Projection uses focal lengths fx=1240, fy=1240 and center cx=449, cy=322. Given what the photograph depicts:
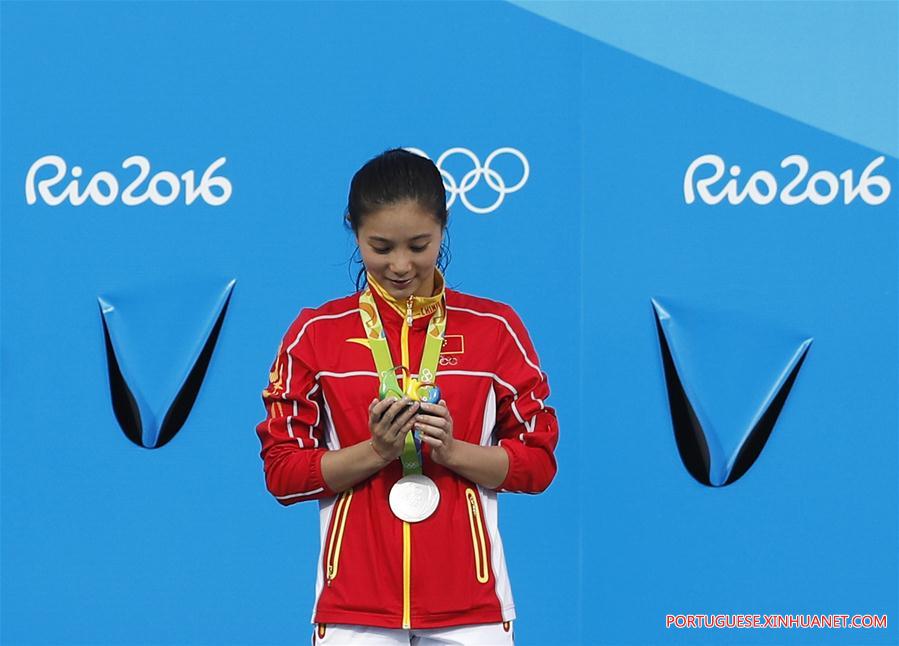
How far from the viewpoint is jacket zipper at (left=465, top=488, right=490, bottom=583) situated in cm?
206

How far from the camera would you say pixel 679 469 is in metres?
3.65

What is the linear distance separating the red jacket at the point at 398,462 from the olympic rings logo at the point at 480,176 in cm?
153

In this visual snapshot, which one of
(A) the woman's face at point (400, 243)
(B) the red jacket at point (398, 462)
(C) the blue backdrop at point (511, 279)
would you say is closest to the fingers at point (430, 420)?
(B) the red jacket at point (398, 462)

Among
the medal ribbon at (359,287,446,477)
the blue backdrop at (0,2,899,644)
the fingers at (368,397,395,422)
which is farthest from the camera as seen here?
the blue backdrop at (0,2,899,644)

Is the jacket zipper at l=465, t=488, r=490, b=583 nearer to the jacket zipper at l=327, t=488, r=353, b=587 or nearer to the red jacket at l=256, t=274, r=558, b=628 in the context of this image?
the red jacket at l=256, t=274, r=558, b=628

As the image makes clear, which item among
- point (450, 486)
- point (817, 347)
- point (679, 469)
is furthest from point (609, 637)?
point (450, 486)

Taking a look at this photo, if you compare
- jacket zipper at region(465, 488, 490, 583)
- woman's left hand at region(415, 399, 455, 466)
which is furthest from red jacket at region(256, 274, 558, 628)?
woman's left hand at region(415, 399, 455, 466)

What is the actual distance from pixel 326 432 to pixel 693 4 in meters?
2.10

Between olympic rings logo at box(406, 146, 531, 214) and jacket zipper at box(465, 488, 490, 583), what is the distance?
1.72 m

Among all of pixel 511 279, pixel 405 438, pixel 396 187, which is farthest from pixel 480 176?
pixel 405 438

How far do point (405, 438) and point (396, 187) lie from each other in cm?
42

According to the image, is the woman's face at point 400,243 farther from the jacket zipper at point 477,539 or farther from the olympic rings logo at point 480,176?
the olympic rings logo at point 480,176

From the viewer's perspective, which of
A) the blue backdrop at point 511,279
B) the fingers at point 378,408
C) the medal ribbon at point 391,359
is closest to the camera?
the fingers at point 378,408

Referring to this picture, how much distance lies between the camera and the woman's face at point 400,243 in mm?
2045
